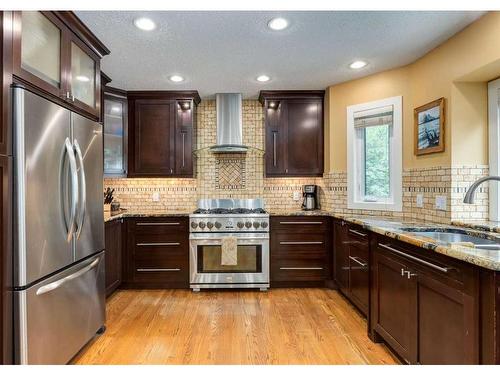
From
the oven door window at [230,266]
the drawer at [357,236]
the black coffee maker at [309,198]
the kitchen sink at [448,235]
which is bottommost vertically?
the oven door window at [230,266]

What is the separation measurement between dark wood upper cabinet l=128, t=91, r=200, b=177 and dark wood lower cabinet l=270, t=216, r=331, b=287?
4.51 feet

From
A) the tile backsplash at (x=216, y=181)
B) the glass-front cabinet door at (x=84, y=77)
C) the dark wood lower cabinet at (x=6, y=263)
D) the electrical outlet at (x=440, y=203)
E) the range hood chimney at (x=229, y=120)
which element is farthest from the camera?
the tile backsplash at (x=216, y=181)

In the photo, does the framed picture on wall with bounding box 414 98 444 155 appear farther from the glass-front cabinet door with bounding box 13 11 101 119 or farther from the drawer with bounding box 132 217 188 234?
the glass-front cabinet door with bounding box 13 11 101 119

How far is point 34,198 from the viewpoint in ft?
5.10

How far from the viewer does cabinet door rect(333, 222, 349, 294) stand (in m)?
3.02

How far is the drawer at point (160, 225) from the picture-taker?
3.42 metres

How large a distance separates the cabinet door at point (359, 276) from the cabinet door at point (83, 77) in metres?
2.49

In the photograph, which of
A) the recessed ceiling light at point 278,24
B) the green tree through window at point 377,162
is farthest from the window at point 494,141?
the recessed ceiling light at point 278,24

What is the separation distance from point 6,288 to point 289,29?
242cm

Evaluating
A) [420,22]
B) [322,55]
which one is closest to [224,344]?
[322,55]

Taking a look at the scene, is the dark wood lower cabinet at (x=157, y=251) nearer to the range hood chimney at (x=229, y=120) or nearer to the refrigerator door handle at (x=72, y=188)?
the range hood chimney at (x=229, y=120)

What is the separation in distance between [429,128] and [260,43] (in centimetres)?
166

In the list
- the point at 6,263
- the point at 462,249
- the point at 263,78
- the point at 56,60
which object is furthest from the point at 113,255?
the point at 462,249

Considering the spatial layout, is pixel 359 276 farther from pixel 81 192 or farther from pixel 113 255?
pixel 113 255
